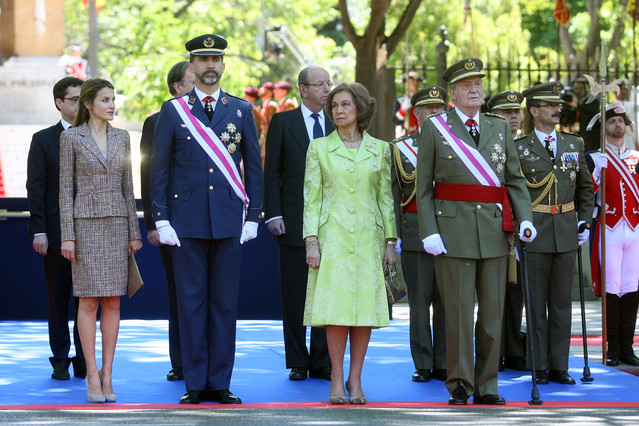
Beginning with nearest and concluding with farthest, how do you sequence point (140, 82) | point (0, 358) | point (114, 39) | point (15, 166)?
1. point (0, 358)
2. point (15, 166)
3. point (140, 82)
4. point (114, 39)

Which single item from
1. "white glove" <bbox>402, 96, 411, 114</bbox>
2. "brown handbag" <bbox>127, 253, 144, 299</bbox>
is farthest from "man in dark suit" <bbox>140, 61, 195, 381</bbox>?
"white glove" <bbox>402, 96, 411, 114</bbox>

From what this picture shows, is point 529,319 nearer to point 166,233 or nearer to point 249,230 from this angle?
point 249,230

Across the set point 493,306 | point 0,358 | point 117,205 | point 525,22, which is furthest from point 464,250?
point 525,22

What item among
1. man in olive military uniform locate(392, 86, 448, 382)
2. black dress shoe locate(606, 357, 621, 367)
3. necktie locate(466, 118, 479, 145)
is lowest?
black dress shoe locate(606, 357, 621, 367)

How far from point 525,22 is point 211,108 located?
41136mm

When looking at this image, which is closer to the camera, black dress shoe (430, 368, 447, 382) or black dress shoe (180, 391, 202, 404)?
black dress shoe (180, 391, 202, 404)

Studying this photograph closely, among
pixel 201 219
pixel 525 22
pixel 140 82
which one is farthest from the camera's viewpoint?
pixel 525 22

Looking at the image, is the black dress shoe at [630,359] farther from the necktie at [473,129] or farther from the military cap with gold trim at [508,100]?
the necktie at [473,129]

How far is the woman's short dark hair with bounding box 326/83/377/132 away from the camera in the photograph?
324 inches

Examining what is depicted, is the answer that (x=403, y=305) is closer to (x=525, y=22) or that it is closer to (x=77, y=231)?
(x=77, y=231)

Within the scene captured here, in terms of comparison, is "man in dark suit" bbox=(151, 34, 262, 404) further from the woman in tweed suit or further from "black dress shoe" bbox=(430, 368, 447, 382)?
"black dress shoe" bbox=(430, 368, 447, 382)

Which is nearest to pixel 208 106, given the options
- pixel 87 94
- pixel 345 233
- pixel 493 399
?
pixel 87 94

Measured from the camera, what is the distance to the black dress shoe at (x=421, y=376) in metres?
9.09

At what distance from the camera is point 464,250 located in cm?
809
